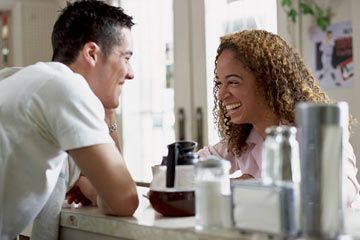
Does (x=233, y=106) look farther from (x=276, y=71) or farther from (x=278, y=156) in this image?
(x=278, y=156)

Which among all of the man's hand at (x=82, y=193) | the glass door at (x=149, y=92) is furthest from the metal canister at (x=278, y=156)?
the glass door at (x=149, y=92)

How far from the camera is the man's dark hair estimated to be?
1593 mm

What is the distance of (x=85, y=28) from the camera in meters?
1.61

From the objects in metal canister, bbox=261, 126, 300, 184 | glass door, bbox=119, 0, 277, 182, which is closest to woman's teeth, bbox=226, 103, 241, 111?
metal canister, bbox=261, 126, 300, 184

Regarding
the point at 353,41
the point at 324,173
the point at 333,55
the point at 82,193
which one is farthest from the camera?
the point at 333,55

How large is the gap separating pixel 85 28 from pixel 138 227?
72cm

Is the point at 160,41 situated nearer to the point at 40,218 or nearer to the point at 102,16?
the point at 102,16

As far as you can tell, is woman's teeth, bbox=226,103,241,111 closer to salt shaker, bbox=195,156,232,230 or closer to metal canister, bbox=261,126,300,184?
salt shaker, bbox=195,156,232,230

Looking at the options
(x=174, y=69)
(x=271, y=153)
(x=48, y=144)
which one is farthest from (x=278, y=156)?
(x=174, y=69)

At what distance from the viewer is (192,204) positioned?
1.22 meters

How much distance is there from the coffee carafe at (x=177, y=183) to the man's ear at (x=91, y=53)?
480 mm

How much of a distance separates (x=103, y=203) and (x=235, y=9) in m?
2.34

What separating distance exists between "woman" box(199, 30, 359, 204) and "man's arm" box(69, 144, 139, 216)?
2.29 feet

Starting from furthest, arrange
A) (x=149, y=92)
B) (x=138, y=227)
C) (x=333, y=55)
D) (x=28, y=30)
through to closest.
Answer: (x=28, y=30) → (x=149, y=92) → (x=333, y=55) → (x=138, y=227)
